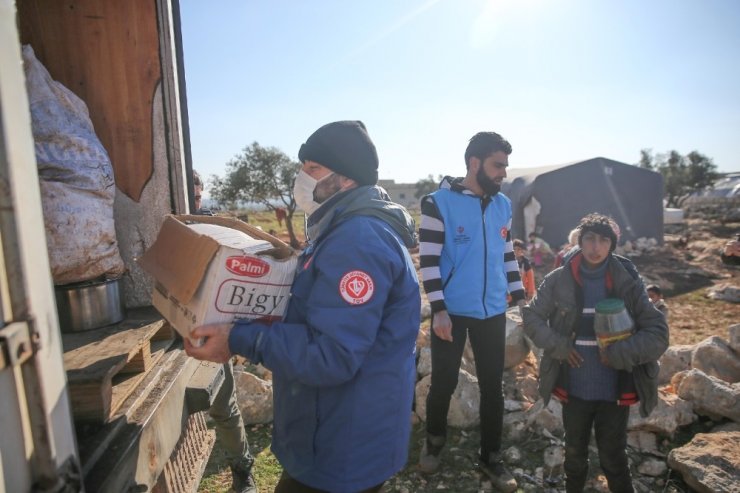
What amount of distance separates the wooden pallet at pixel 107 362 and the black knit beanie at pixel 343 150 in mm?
1095

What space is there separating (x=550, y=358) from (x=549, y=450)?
1.13 meters

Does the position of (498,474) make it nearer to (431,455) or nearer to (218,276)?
(431,455)

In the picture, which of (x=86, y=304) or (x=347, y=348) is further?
(x=86, y=304)

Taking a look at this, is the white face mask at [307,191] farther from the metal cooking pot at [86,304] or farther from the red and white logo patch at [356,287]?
the metal cooking pot at [86,304]

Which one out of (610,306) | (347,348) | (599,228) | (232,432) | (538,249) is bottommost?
(538,249)

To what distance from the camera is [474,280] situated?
287cm

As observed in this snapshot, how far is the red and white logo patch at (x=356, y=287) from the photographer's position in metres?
1.34

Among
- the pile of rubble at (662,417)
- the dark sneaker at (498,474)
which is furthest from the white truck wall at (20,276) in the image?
the pile of rubble at (662,417)

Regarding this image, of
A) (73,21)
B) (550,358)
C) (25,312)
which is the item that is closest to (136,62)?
(73,21)

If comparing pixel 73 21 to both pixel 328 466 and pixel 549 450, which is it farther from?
pixel 549 450

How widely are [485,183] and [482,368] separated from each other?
1326mm

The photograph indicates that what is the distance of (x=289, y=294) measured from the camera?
159 cm

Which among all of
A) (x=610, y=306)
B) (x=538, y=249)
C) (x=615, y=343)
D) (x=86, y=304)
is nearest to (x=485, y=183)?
(x=610, y=306)

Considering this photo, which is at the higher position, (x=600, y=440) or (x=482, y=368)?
(x=482, y=368)
